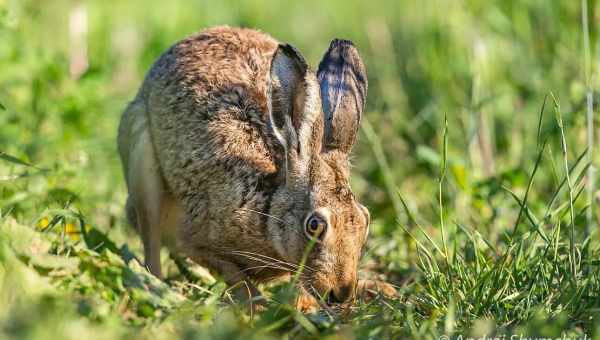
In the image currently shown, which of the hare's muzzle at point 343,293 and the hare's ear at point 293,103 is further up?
the hare's ear at point 293,103

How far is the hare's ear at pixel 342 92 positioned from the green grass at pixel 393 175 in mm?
464

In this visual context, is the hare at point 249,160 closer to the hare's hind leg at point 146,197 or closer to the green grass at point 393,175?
the hare's hind leg at point 146,197

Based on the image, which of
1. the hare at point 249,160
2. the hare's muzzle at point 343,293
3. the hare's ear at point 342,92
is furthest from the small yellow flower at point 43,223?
the hare's ear at point 342,92

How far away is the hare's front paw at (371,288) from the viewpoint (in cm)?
464

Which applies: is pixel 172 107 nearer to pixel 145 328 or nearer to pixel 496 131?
pixel 145 328

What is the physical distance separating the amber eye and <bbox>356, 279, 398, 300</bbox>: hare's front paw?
1.32ft

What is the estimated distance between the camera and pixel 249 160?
16.5 ft

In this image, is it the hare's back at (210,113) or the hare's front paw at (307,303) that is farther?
the hare's back at (210,113)

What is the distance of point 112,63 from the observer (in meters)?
7.88

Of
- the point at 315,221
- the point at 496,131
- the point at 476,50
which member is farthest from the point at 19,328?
the point at 496,131

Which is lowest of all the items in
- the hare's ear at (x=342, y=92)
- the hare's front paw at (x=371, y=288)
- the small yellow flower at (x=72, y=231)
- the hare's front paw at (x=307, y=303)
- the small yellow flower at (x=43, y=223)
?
the hare's front paw at (x=371, y=288)

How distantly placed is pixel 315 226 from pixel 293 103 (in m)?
0.65

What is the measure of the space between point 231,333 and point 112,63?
531 centimetres

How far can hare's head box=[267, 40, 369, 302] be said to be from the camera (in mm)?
4383
